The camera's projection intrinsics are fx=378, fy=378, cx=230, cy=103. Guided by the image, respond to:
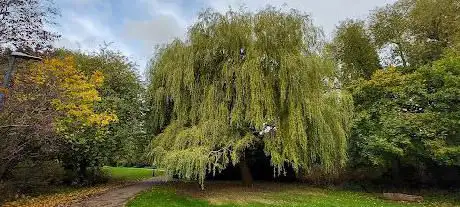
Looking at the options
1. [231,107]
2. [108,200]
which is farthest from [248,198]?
[108,200]

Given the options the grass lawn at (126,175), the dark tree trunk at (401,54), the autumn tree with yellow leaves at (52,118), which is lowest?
the grass lawn at (126,175)

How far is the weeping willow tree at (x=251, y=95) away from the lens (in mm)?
15742

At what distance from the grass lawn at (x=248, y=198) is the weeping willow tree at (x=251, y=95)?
1063 millimetres

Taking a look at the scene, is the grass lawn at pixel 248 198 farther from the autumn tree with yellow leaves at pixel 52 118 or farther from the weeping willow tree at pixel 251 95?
the autumn tree with yellow leaves at pixel 52 118

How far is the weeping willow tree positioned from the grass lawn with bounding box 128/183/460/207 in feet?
3.49

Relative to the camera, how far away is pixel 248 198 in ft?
50.6

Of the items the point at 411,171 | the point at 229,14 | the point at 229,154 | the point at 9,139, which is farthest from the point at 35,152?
the point at 411,171

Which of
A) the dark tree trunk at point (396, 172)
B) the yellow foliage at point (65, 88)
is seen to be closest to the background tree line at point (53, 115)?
the yellow foliage at point (65, 88)

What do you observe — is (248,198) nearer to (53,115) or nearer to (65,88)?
(53,115)

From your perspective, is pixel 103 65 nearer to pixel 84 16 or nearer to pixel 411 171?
pixel 84 16

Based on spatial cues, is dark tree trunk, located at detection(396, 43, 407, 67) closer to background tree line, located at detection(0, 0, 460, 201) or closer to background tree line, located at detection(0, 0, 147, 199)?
background tree line, located at detection(0, 0, 460, 201)

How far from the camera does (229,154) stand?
1581 centimetres

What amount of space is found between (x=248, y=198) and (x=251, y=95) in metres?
4.27

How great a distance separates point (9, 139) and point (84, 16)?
15.8 ft
